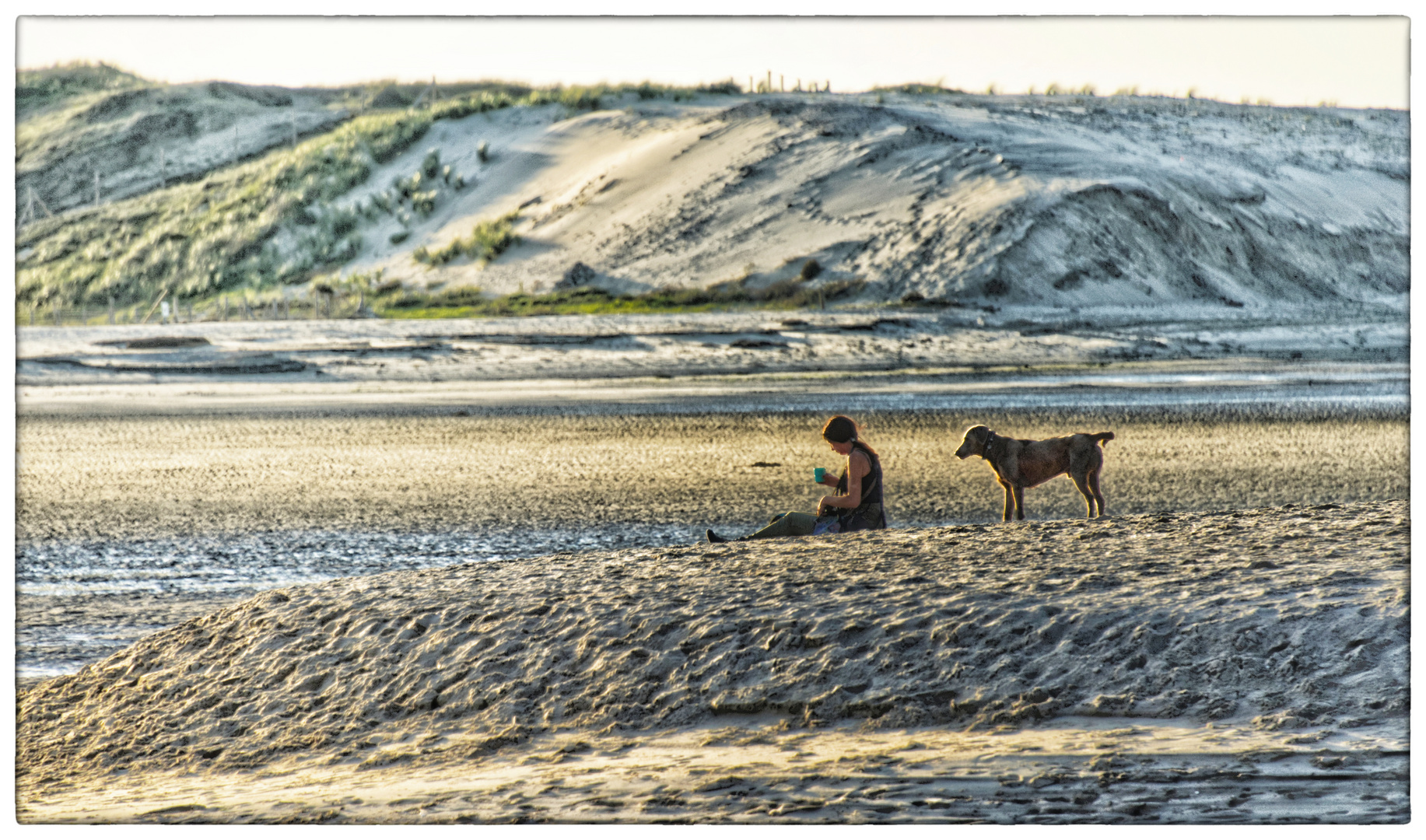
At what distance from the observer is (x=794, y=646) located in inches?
201

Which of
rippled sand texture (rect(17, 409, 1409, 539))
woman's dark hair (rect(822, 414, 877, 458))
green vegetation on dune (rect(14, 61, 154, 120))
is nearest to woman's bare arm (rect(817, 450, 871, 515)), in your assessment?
woman's dark hair (rect(822, 414, 877, 458))

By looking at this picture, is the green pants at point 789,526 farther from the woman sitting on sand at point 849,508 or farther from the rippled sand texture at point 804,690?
the rippled sand texture at point 804,690

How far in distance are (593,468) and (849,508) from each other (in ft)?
18.1

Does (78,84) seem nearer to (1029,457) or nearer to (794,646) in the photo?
(1029,457)

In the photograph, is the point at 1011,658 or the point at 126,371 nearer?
the point at 1011,658

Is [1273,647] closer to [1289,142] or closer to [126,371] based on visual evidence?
[126,371]

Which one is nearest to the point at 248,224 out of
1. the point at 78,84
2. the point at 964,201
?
the point at 78,84

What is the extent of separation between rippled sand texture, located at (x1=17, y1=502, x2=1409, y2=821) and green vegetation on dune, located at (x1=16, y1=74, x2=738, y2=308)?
102 feet

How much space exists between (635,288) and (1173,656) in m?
27.5

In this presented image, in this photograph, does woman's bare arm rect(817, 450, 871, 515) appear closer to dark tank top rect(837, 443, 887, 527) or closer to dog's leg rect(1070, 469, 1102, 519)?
dark tank top rect(837, 443, 887, 527)

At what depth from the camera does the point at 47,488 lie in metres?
11.4

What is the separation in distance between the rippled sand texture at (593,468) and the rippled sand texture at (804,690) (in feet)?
11.7

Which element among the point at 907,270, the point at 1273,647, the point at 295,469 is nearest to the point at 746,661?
the point at 1273,647

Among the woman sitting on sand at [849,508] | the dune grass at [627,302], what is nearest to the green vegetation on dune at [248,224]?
the dune grass at [627,302]
